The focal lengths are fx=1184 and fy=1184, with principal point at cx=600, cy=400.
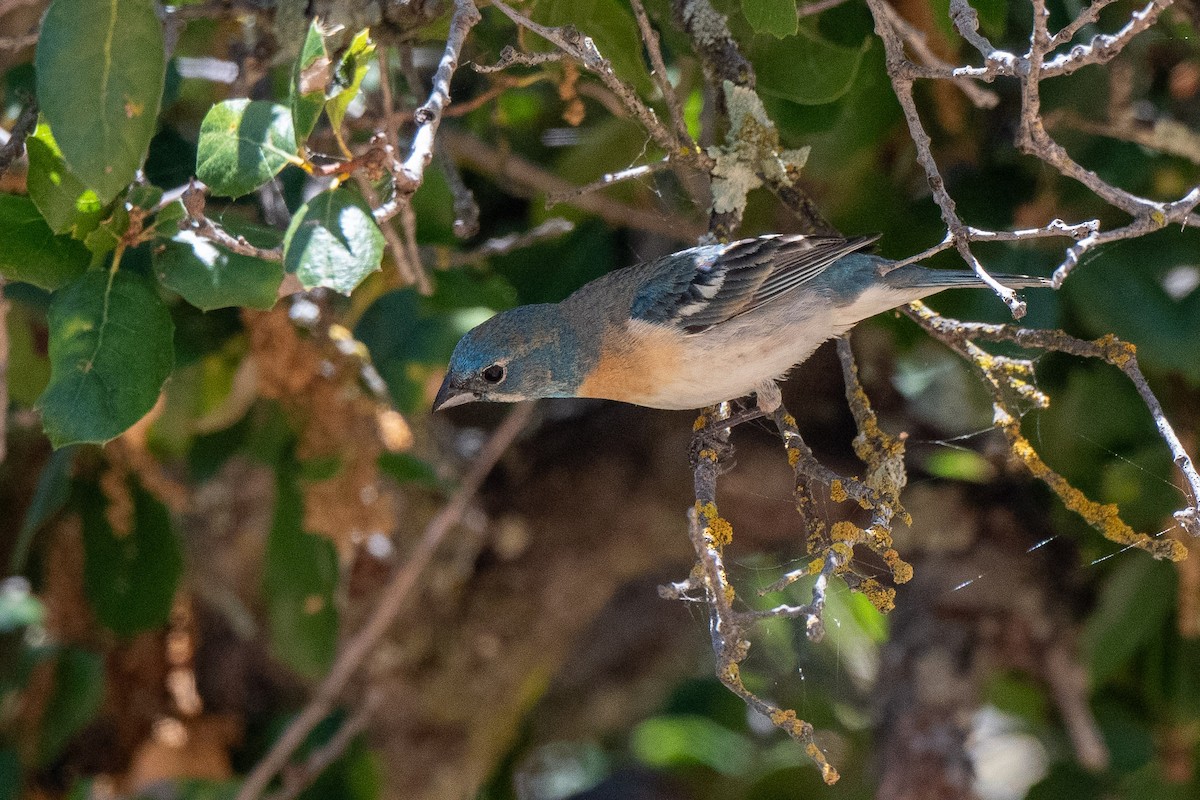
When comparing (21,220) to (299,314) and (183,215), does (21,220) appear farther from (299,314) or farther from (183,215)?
(299,314)

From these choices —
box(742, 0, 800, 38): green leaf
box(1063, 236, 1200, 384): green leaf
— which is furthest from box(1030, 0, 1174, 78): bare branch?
box(1063, 236, 1200, 384): green leaf

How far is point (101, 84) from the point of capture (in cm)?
215

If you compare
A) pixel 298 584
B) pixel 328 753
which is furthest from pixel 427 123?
pixel 328 753

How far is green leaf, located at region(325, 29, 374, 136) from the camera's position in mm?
2260

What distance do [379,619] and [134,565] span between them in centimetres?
90

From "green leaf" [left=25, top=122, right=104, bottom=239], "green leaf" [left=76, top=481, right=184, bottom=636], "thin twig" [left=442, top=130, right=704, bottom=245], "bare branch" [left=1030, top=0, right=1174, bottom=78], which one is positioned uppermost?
"bare branch" [left=1030, top=0, right=1174, bottom=78]

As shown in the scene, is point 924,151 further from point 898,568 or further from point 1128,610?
point 1128,610

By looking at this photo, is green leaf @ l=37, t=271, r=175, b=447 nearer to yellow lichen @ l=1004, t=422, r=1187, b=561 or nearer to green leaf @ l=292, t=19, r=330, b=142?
green leaf @ l=292, t=19, r=330, b=142

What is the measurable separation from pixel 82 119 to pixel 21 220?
0.44m

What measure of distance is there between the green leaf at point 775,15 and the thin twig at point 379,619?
7.73ft

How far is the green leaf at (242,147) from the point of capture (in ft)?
7.57

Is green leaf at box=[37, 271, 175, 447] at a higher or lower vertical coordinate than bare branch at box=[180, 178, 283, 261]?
lower

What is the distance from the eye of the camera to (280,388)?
3.28 metres

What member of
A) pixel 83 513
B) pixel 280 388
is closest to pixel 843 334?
pixel 280 388
